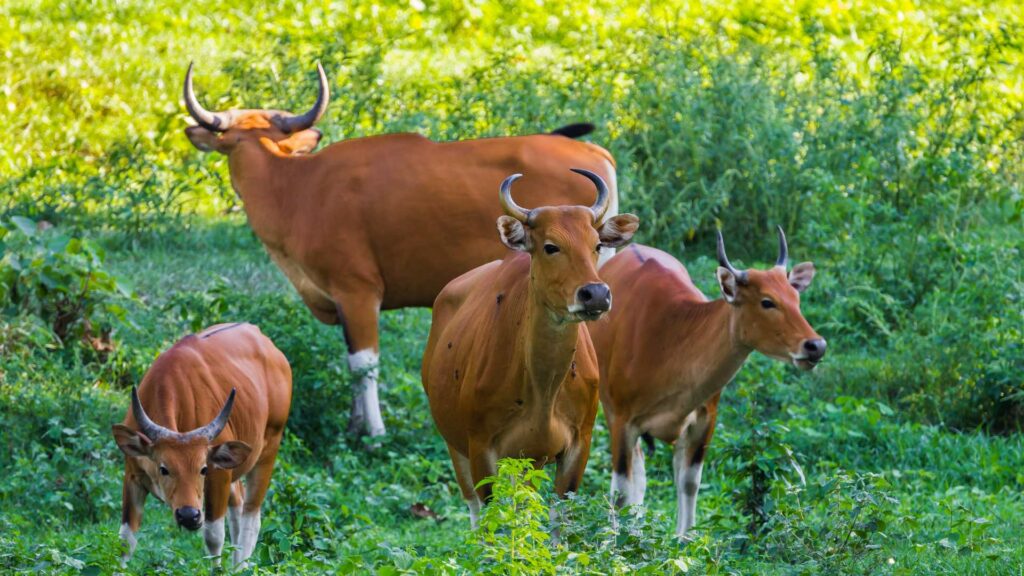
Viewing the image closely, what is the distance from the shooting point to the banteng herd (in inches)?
249

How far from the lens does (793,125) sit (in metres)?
12.1

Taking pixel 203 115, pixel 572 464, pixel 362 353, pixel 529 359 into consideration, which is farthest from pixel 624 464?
pixel 203 115

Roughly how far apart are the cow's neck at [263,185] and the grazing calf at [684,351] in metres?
2.52

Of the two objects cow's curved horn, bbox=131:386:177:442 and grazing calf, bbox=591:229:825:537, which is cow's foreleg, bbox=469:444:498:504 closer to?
grazing calf, bbox=591:229:825:537

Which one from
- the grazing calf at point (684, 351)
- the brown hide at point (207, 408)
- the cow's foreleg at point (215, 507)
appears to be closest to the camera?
the brown hide at point (207, 408)

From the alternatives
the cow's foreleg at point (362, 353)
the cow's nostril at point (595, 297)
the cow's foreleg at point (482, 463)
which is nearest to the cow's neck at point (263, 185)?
the cow's foreleg at point (362, 353)

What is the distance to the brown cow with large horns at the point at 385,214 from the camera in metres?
9.17

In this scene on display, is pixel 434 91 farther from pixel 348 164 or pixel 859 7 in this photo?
pixel 859 7

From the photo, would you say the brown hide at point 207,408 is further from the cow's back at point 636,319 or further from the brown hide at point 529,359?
the cow's back at point 636,319

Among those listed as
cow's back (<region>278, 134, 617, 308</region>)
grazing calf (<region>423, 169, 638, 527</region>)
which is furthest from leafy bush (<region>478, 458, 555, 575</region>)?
cow's back (<region>278, 134, 617, 308</region>)

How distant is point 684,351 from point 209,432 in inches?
85.2

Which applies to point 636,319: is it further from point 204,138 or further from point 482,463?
point 204,138

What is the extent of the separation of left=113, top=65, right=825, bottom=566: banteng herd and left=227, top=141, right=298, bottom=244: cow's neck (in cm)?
1

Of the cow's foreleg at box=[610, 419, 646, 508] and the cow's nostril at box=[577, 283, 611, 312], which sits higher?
the cow's nostril at box=[577, 283, 611, 312]
